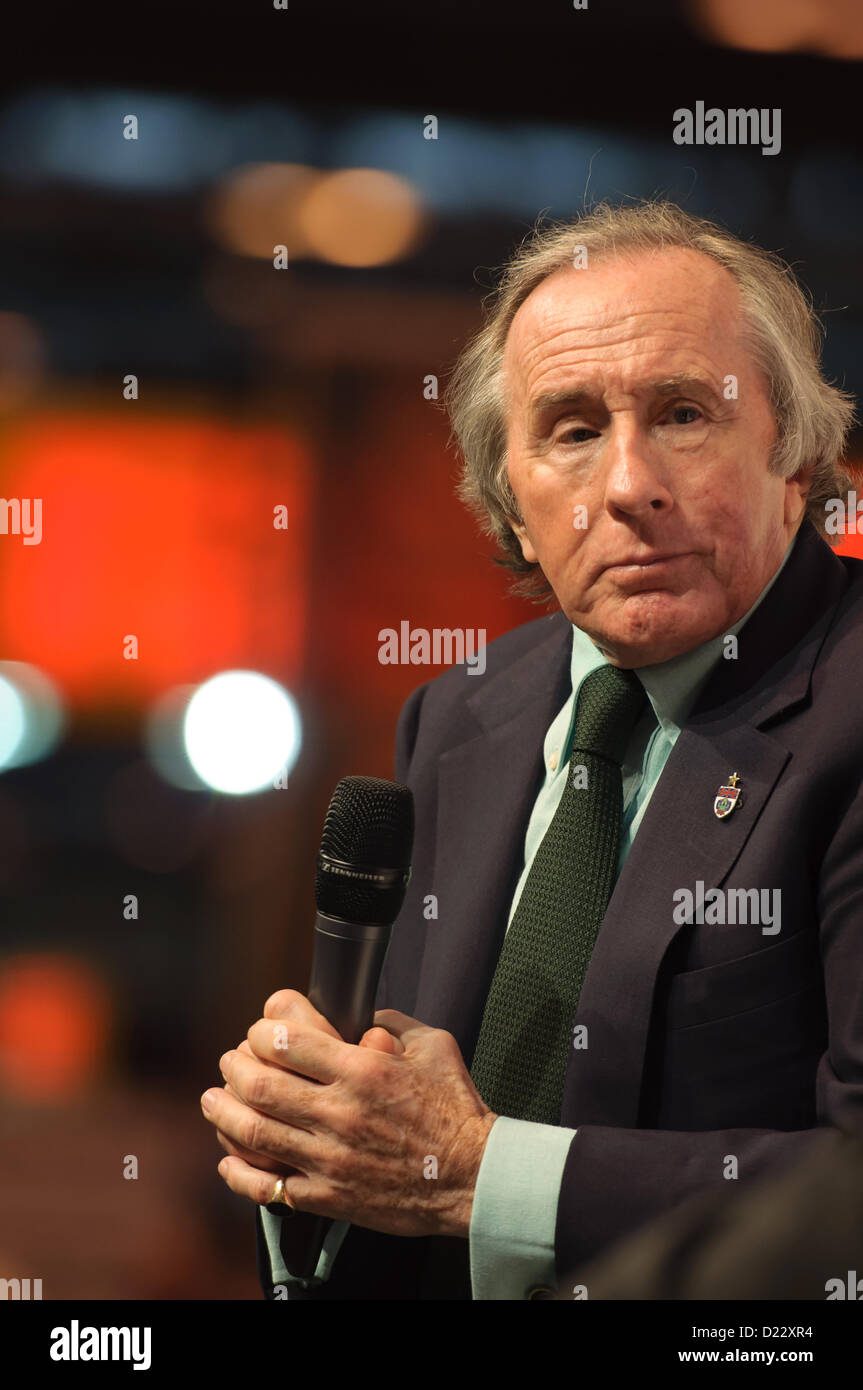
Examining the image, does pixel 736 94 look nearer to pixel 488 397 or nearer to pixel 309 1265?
pixel 488 397

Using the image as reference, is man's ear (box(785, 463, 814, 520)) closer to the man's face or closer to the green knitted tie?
the man's face

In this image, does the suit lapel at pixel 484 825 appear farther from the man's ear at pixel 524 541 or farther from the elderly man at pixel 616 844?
the man's ear at pixel 524 541

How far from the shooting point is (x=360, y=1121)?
1.29m

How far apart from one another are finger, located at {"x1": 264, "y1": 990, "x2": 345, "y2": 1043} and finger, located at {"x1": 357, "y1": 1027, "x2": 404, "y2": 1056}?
28 mm

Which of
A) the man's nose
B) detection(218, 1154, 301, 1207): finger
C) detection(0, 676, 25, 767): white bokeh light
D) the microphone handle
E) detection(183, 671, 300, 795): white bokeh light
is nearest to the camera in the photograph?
the microphone handle

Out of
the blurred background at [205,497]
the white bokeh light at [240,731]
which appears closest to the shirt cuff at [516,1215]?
the blurred background at [205,497]

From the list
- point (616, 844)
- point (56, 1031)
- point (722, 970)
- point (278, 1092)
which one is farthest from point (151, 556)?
point (722, 970)

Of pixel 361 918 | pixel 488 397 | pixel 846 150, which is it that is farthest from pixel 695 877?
pixel 846 150

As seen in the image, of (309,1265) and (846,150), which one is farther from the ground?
(846,150)

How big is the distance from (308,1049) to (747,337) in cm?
113

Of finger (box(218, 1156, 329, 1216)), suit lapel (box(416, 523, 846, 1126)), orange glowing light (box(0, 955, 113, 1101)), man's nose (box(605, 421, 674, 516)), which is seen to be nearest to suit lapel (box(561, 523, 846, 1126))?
suit lapel (box(416, 523, 846, 1126))

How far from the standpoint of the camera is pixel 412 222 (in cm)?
304

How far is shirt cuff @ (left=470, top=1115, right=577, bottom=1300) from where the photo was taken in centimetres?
129

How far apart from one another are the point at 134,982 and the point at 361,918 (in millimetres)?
2264
